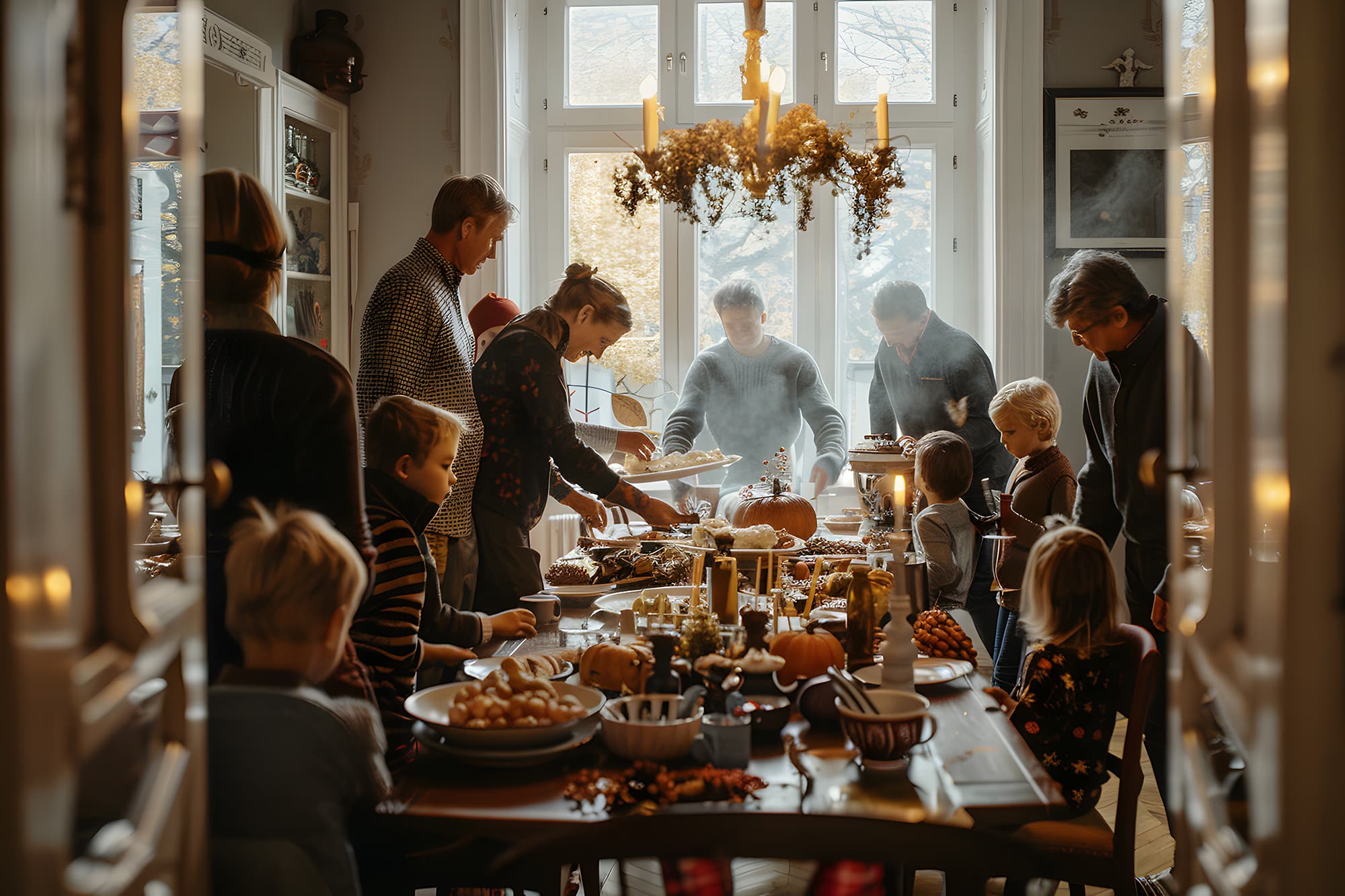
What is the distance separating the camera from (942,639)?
187cm

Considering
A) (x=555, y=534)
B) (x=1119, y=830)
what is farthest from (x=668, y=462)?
(x=1119, y=830)

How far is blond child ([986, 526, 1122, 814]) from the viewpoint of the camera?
161 cm

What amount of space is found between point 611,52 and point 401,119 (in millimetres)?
976

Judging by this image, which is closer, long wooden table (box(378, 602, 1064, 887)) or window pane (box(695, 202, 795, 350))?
long wooden table (box(378, 602, 1064, 887))

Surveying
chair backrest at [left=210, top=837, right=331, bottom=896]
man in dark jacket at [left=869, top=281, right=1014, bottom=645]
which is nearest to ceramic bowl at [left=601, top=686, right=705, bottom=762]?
chair backrest at [left=210, top=837, right=331, bottom=896]

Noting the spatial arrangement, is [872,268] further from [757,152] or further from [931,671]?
[931,671]

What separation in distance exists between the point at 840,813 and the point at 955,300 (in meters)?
3.24

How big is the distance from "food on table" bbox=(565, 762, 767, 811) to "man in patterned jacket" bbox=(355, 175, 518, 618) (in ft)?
2.45

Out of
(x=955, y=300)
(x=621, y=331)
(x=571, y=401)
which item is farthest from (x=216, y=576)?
(x=955, y=300)

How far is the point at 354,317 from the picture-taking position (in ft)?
7.05

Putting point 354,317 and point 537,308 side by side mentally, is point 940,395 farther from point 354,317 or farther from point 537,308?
point 354,317

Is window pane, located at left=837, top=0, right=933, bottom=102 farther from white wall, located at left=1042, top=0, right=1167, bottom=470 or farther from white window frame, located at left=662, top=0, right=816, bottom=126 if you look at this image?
white wall, located at left=1042, top=0, right=1167, bottom=470

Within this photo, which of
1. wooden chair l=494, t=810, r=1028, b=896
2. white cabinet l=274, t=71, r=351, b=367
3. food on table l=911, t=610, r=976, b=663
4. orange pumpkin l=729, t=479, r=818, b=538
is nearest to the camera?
wooden chair l=494, t=810, r=1028, b=896

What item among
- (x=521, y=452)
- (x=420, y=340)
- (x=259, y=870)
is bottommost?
(x=259, y=870)
